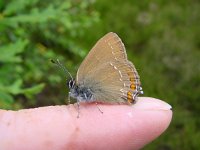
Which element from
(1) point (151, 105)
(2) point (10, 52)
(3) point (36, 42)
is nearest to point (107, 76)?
(1) point (151, 105)

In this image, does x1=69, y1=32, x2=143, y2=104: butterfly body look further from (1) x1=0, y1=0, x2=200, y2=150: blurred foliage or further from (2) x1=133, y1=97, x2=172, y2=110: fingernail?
(1) x1=0, y1=0, x2=200, y2=150: blurred foliage

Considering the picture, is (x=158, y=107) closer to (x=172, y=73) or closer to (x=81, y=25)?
(x=81, y=25)

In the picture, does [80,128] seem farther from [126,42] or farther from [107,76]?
[126,42]

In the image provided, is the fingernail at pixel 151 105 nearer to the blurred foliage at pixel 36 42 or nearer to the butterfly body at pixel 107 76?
the butterfly body at pixel 107 76

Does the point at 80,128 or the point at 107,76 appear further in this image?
the point at 107,76

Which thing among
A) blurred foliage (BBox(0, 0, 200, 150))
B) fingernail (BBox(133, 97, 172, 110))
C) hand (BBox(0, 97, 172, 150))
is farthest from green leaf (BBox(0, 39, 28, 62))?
fingernail (BBox(133, 97, 172, 110))

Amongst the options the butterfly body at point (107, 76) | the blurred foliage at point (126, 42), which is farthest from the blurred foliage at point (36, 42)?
the butterfly body at point (107, 76)

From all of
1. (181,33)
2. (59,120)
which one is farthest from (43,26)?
(59,120)
